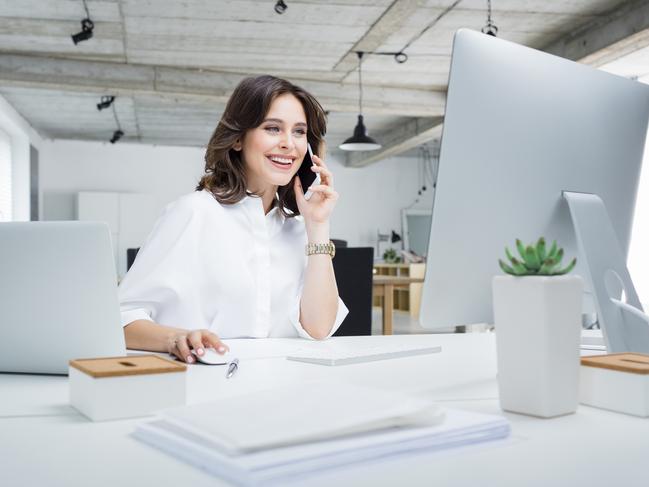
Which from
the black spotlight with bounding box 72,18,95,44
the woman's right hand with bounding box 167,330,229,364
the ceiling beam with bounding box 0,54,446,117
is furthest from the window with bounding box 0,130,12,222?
the woman's right hand with bounding box 167,330,229,364

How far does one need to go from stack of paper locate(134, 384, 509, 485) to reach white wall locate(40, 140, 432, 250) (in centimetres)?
1185

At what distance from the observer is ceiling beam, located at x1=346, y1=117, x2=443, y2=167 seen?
395 inches

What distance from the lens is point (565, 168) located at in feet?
3.90

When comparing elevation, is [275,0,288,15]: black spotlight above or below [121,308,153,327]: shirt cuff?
above

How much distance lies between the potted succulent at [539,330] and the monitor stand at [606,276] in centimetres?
36

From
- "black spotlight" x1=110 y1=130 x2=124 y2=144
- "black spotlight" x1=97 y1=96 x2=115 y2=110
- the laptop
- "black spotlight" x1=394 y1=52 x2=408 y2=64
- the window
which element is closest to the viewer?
the laptop

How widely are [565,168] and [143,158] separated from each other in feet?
41.3

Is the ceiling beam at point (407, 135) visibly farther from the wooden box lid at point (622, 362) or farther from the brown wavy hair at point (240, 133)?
the wooden box lid at point (622, 362)

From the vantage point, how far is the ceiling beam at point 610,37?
5.62 meters

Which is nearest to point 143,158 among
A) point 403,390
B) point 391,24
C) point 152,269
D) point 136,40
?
point 136,40

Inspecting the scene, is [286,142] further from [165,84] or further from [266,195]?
[165,84]

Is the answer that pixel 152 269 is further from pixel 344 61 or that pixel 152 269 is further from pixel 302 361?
pixel 344 61

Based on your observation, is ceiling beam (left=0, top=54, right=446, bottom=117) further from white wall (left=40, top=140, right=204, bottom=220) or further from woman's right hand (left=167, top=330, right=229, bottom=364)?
woman's right hand (left=167, top=330, right=229, bottom=364)

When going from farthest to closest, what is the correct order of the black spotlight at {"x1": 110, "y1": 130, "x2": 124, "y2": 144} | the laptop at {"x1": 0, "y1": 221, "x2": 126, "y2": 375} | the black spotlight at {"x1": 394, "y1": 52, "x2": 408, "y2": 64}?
the black spotlight at {"x1": 110, "y1": 130, "x2": 124, "y2": 144} < the black spotlight at {"x1": 394, "y1": 52, "x2": 408, "y2": 64} < the laptop at {"x1": 0, "y1": 221, "x2": 126, "y2": 375}
